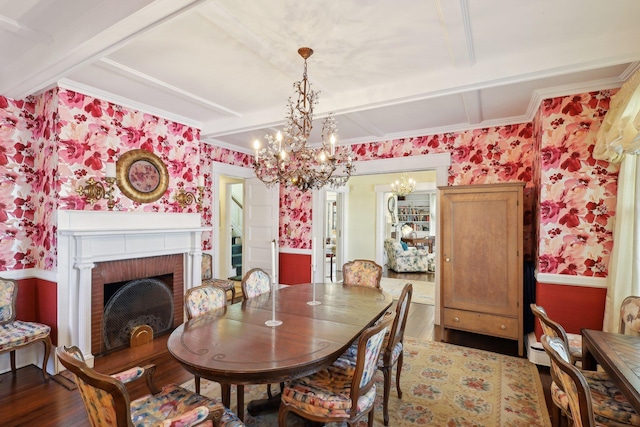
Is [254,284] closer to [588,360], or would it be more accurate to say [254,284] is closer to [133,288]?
[133,288]

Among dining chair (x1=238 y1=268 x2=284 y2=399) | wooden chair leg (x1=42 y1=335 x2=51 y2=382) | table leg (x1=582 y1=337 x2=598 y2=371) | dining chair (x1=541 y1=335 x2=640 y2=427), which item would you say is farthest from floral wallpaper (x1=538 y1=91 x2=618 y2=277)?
wooden chair leg (x1=42 y1=335 x2=51 y2=382)

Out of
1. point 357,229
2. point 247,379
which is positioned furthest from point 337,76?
point 357,229

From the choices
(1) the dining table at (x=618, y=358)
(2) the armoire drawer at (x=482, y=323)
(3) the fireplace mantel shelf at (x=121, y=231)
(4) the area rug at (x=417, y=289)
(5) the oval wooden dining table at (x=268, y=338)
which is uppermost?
(3) the fireplace mantel shelf at (x=121, y=231)

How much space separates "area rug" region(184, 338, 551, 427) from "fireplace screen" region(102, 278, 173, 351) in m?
1.13

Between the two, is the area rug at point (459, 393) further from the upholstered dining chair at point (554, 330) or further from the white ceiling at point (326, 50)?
the white ceiling at point (326, 50)

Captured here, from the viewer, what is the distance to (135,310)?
340cm

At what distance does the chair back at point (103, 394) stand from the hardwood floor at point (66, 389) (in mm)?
1291

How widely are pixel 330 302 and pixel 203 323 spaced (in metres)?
1.00

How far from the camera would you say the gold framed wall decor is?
10.6ft

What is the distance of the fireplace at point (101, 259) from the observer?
9.14 feet

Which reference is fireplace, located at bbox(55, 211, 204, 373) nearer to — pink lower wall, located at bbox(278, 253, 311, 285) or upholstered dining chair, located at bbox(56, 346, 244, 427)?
upholstered dining chair, located at bbox(56, 346, 244, 427)

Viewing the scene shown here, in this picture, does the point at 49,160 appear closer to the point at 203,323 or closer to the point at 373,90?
the point at 203,323

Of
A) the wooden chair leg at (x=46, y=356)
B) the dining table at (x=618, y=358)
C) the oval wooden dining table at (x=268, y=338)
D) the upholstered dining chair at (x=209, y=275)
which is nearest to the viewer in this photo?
the dining table at (x=618, y=358)

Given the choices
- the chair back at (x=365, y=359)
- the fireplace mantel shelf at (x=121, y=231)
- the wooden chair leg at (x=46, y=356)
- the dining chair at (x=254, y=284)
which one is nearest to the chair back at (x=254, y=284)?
the dining chair at (x=254, y=284)
